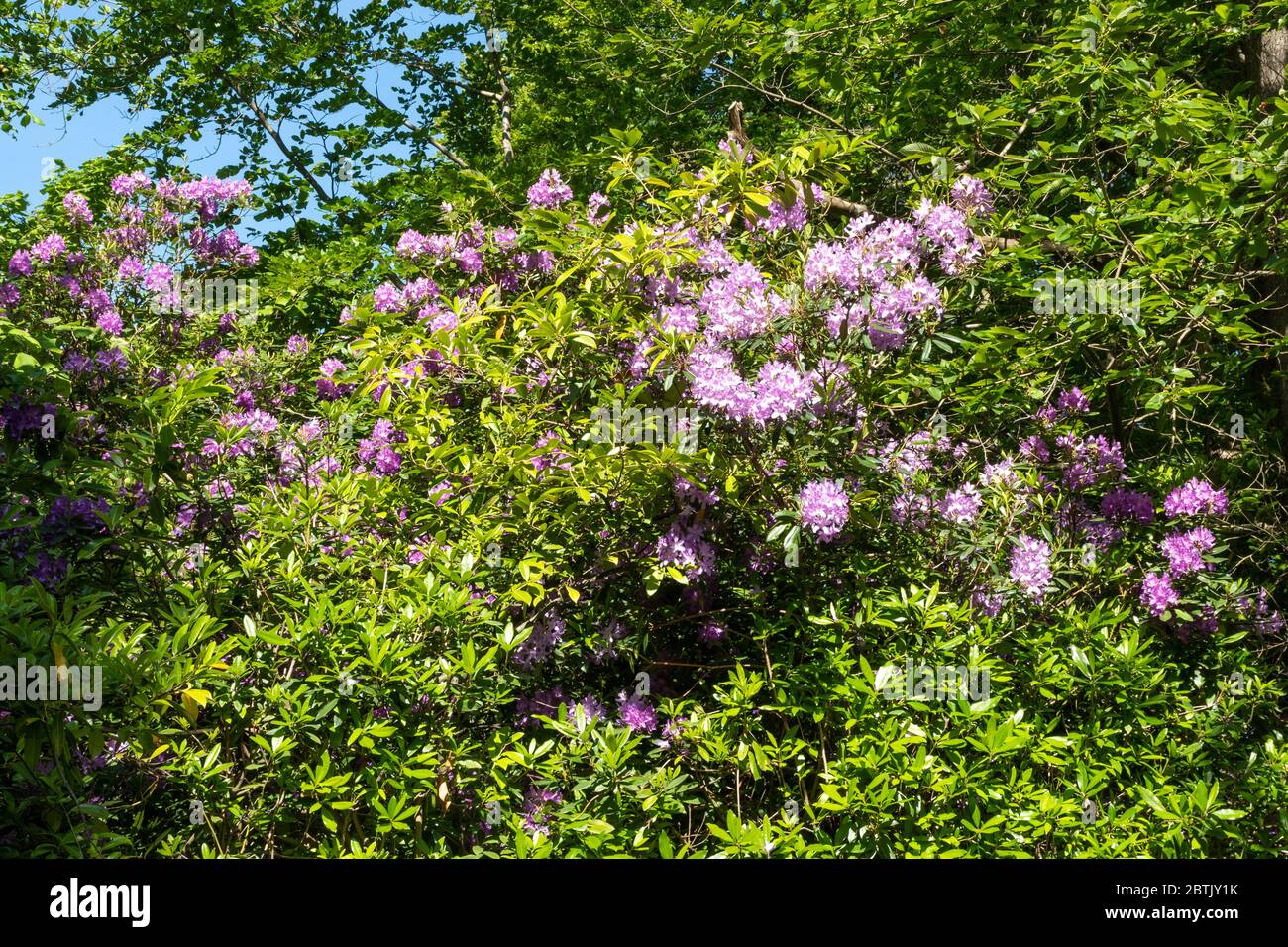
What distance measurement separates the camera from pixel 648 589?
3.17m

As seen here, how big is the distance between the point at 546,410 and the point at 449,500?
466mm

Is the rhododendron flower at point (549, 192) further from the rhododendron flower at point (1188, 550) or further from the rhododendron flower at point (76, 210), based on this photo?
the rhododendron flower at point (1188, 550)

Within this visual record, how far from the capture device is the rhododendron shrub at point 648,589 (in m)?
2.64

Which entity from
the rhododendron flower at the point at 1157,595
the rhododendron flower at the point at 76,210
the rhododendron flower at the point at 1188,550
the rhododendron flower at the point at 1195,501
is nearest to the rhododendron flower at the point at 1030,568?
the rhododendron flower at the point at 1157,595

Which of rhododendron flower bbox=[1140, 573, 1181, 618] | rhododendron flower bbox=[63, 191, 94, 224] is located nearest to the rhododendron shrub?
rhododendron flower bbox=[1140, 573, 1181, 618]

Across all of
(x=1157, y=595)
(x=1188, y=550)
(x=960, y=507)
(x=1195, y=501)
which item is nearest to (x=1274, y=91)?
(x=1195, y=501)

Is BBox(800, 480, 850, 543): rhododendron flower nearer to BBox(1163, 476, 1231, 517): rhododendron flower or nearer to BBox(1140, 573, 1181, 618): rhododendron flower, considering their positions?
BBox(1140, 573, 1181, 618): rhododendron flower

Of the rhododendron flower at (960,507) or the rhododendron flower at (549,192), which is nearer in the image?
the rhododendron flower at (960,507)

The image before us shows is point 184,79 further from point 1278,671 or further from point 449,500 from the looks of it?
point 1278,671

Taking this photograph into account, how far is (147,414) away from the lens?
120 inches

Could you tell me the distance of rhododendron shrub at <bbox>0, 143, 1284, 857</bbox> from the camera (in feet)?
8.68

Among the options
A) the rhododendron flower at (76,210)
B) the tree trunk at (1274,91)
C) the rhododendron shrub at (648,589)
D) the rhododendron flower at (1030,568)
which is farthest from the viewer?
the rhododendron flower at (76,210)

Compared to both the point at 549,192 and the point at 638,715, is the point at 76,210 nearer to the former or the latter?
the point at 549,192
